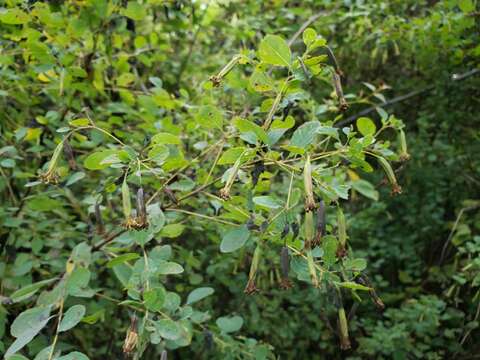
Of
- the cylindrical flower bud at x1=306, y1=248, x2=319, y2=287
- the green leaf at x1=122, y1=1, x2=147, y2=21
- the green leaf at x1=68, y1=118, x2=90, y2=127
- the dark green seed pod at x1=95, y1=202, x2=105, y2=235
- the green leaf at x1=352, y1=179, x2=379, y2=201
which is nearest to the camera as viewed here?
the cylindrical flower bud at x1=306, y1=248, x2=319, y2=287

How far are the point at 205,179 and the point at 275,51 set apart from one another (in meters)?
0.48

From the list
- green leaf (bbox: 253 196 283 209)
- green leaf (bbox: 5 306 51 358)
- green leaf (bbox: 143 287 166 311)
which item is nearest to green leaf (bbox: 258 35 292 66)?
green leaf (bbox: 253 196 283 209)

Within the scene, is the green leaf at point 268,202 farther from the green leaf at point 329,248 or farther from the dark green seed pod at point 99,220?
the dark green seed pod at point 99,220

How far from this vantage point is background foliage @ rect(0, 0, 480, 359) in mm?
1458

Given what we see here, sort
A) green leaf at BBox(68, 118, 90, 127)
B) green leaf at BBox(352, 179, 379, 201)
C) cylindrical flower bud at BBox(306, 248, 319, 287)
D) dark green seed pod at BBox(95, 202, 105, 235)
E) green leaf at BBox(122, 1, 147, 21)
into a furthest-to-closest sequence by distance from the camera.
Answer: green leaf at BBox(352, 179, 379, 201) → green leaf at BBox(122, 1, 147, 21) → dark green seed pod at BBox(95, 202, 105, 235) → green leaf at BBox(68, 118, 90, 127) → cylindrical flower bud at BBox(306, 248, 319, 287)

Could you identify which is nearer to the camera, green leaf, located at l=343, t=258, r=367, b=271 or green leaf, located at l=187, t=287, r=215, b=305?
green leaf, located at l=343, t=258, r=367, b=271

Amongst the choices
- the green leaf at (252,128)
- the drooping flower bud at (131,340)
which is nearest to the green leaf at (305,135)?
the green leaf at (252,128)

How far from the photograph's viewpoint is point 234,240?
1069 millimetres

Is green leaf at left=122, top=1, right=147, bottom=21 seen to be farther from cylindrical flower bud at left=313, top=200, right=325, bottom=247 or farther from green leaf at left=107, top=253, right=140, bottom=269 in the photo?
cylindrical flower bud at left=313, top=200, right=325, bottom=247

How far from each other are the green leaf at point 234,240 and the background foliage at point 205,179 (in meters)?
0.07

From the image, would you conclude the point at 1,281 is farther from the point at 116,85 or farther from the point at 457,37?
the point at 457,37

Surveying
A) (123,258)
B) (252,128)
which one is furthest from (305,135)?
(123,258)

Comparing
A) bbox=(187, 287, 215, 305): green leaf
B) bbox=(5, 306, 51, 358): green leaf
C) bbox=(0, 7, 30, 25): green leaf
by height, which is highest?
bbox=(0, 7, 30, 25): green leaf

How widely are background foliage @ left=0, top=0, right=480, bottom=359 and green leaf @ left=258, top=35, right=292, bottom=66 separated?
84 millimetres
